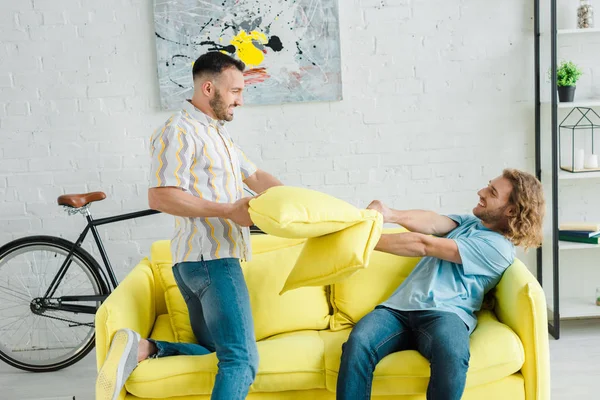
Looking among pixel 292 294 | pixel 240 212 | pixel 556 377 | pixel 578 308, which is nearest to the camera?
pixel 240 212

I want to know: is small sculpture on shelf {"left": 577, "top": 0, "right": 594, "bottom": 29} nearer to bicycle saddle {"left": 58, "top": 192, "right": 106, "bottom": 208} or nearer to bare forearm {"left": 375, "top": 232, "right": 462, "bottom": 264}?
bare forearm {"left": 375, "top": 232, "right": 462, "bottom": 264}

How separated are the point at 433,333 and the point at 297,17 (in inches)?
74.5

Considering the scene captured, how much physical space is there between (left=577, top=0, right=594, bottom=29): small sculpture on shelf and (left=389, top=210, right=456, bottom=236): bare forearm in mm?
1524

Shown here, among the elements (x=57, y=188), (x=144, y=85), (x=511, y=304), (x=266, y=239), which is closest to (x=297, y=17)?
(x=144, y=85)

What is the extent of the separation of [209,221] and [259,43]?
61.2 inches

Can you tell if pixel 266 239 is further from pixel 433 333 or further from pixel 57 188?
pixel 57 188

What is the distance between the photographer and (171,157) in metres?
2.38

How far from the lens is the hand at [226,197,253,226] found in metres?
2.30

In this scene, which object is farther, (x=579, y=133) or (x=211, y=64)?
(x=579, y=133)

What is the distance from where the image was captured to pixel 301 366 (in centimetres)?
258

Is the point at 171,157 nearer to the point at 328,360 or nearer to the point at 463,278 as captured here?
the point at 328,360

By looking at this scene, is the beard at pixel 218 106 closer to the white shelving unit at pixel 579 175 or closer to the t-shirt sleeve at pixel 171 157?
the t-shirt sleeve at pixel 171 157

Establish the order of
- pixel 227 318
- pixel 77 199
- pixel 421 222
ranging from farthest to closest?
pixel 77 199
pixel 421 222
pixel 227 318

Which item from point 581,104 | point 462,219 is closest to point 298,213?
point 462,219
